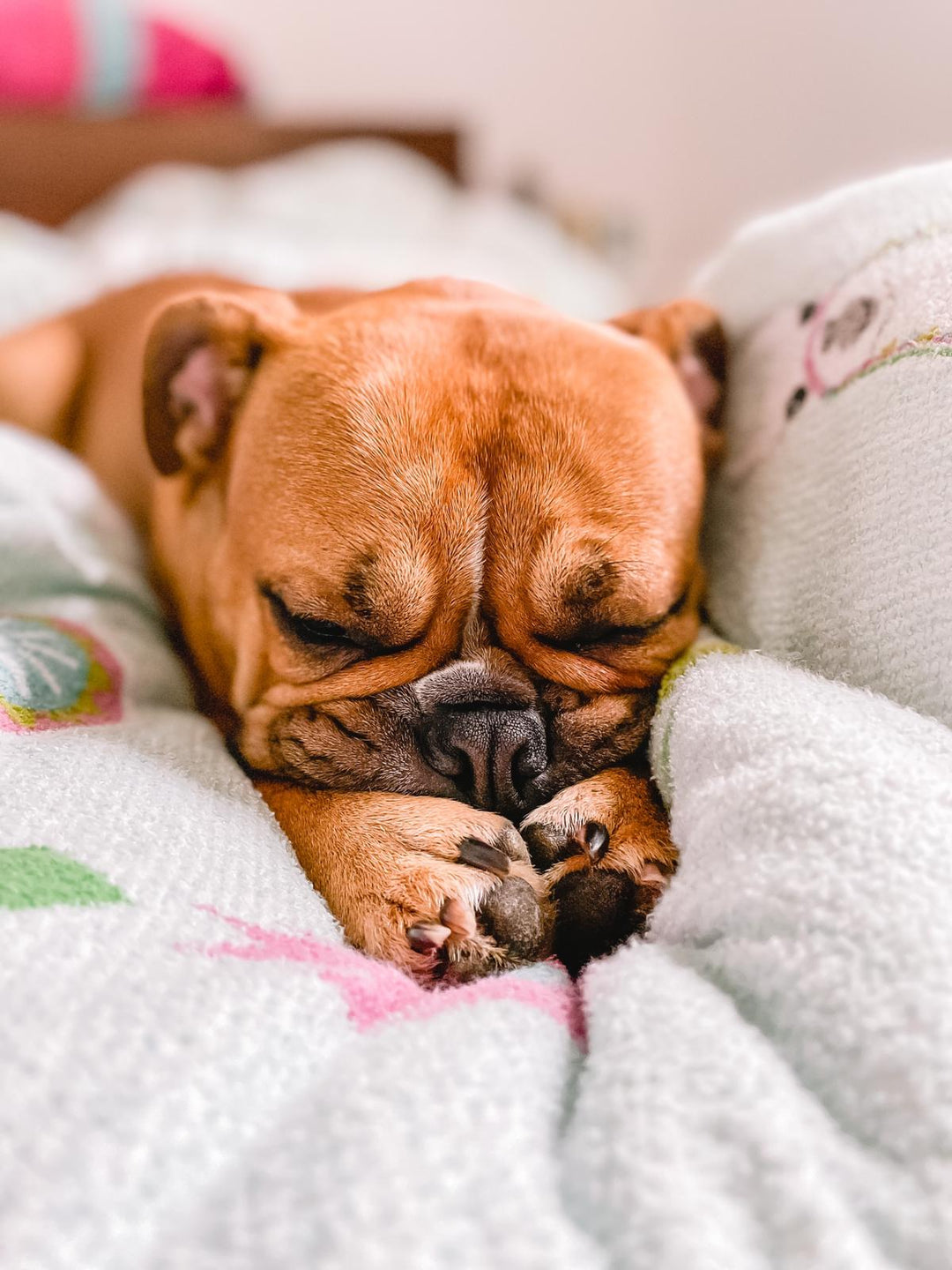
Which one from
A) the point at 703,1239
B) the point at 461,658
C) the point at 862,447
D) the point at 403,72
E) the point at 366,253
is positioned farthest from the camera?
the point at 403,72

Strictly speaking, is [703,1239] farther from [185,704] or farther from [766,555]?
[185,704]

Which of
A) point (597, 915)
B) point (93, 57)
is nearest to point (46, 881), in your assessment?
point (597, 915)

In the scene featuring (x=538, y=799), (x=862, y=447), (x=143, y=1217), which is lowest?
(x=538, y=799)

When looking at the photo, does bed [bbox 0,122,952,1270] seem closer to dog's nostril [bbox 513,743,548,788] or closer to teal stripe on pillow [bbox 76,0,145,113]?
dog's nostril [bbox 513,743,548,788]

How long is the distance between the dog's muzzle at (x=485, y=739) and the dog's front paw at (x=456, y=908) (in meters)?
0.12

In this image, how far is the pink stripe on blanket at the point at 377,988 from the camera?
80 centimetres

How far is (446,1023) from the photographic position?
75cm

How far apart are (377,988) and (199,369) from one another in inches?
43.3

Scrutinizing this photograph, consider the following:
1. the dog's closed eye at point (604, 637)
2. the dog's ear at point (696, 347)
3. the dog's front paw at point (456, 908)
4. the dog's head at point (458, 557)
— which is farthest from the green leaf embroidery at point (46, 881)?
the dog's ear at point (696, 347)

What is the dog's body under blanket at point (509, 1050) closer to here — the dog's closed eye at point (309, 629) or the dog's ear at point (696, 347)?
the dog's closed eye at point (309, 629)

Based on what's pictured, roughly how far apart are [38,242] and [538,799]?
3536 millimetres

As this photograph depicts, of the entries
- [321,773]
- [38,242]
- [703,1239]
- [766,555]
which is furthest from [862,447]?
[38,242]

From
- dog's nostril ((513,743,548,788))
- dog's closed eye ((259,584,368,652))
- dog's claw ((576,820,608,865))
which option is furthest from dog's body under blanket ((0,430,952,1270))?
dog's closed eye ((259,584,368,652))

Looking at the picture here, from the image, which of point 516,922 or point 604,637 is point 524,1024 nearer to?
point 516,922
